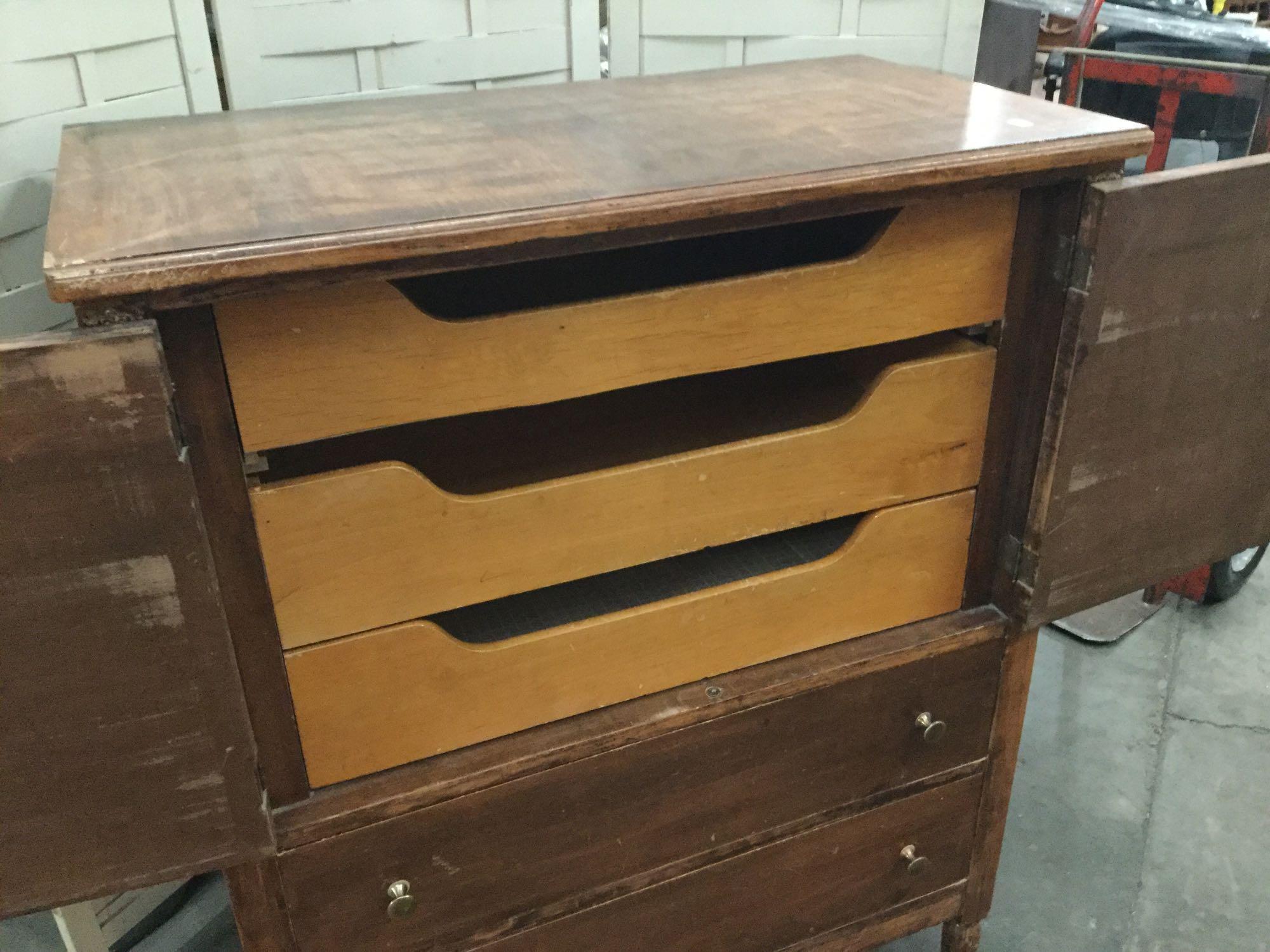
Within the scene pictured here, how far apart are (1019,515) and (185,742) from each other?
0.74m

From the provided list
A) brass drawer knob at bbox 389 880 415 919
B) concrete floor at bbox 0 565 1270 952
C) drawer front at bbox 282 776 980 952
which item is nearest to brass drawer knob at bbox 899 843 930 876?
drawer front at bbox 282 776 980 952

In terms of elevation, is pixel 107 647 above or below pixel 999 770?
above

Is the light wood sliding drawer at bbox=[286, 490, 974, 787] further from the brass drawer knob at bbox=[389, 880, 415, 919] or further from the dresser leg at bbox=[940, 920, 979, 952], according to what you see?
the dresser leg at bbox=[940, 920, 979, 952]

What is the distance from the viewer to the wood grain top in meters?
0.65

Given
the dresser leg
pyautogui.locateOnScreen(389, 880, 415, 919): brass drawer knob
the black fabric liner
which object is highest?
the black fabric liner

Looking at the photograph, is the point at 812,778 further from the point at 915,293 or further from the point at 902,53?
the point at 902,53

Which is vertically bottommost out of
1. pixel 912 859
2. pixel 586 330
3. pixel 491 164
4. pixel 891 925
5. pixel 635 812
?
pixel 891 925

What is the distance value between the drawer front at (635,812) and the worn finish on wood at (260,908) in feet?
0.04

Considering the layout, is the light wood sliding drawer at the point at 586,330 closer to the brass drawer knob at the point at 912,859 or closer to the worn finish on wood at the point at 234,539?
the worn finish on wood at the point at 234,539

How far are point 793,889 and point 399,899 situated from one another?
1.42 feet

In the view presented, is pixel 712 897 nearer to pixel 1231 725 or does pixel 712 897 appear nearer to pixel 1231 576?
pixel 1231 725

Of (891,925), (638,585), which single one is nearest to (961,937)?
(891,925)

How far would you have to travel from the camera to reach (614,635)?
3.00 ft

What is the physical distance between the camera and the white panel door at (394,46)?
113cm
